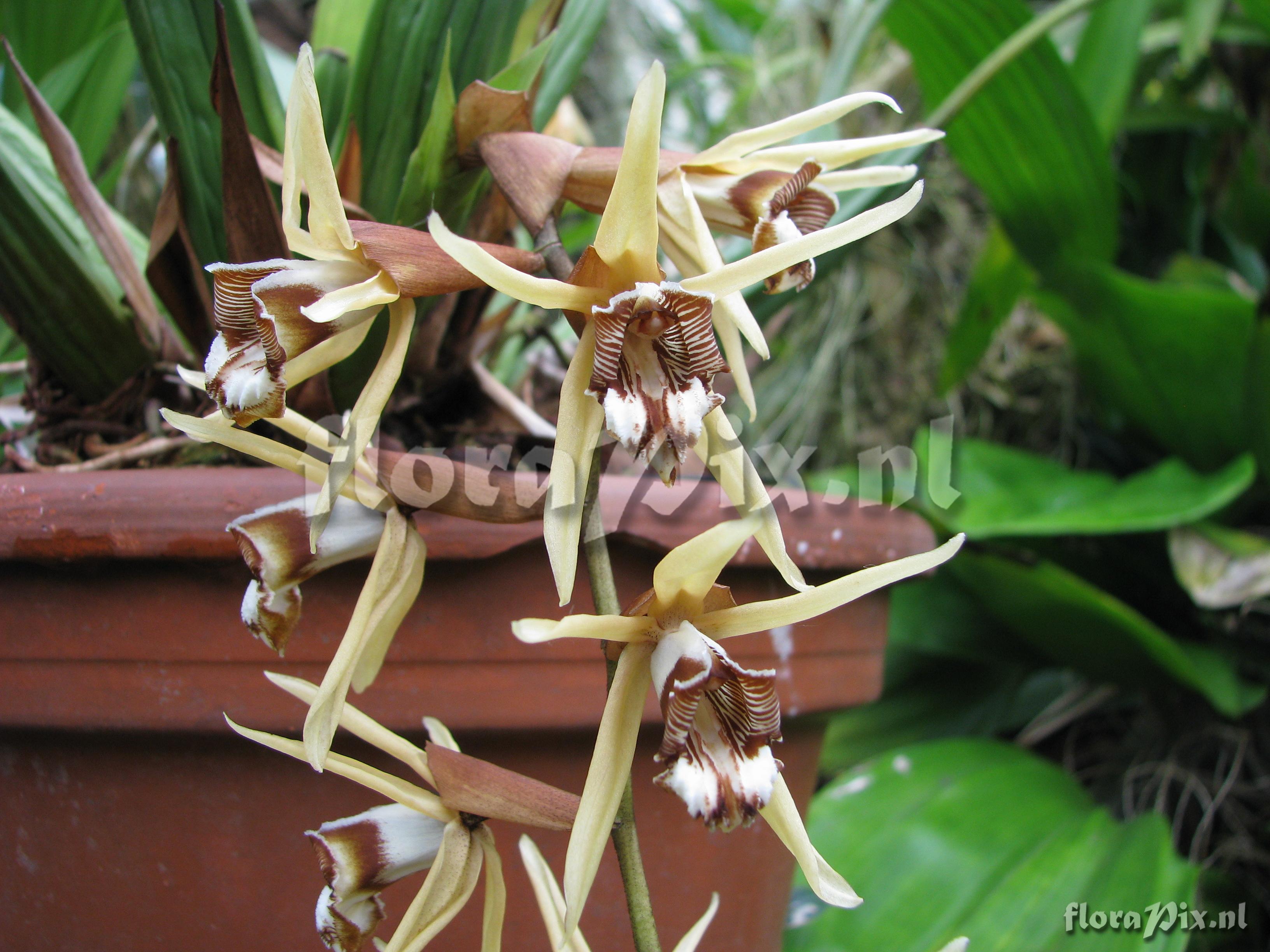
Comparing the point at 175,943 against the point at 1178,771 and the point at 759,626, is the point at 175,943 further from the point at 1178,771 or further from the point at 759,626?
the point at 1178,771

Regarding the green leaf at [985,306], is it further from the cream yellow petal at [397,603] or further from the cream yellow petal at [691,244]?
the cream yellow petal at [397,603]

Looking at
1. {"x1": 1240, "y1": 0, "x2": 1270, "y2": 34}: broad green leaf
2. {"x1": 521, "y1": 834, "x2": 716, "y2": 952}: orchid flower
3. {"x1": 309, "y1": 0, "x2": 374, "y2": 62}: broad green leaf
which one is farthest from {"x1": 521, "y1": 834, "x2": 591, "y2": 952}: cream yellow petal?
Answer: {"x1": 1240, "y1": 0, "x2": 1270, "y2": 34}: broad green leaf

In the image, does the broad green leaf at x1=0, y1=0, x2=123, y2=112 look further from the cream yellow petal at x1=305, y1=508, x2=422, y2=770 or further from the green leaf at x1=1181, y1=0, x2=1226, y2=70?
the green leaf at x1=1181, y1=0, x2=1226, y2=70

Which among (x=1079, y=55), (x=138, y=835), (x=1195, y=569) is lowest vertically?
(x=1195, y=569)

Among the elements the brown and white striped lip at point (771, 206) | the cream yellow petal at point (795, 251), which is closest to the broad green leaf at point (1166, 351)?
the brown and white striped lip at point (771, 206)

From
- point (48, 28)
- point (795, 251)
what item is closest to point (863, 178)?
point (795, 251)

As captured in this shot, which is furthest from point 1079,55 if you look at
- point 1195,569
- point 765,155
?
point 765,155
